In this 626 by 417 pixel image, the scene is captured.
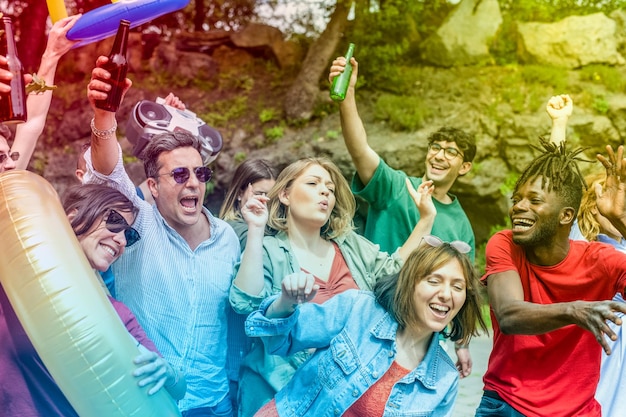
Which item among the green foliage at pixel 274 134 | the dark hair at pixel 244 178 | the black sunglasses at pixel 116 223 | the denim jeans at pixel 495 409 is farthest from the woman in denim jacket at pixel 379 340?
the green foliage at pixel 274 134

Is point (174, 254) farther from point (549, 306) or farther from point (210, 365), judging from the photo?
point (549, 306)

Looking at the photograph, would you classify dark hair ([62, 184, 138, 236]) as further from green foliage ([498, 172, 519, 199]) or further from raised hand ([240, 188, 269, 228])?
green foliage ([498, 172, 519, 199])

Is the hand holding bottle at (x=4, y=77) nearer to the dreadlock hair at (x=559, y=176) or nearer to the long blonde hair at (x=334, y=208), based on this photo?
the long blonde hair at (x=334, y=208)

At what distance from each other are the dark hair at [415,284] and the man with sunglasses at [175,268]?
733mm

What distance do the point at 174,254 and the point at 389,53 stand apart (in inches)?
325

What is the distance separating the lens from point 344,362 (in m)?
3.03

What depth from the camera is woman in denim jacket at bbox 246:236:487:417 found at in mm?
3010

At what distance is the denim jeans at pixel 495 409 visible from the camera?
3336 mm

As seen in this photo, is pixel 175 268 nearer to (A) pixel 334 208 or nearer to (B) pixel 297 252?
(B) pixel 297 252

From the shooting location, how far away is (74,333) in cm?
262

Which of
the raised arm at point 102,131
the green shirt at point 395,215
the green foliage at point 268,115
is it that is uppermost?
the raised arm at point 102,131

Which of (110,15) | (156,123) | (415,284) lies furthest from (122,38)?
(415,284)

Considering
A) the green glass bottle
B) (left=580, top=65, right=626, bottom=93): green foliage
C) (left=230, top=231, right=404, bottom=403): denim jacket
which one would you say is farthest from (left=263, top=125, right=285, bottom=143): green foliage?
(left=230, top=231, right=404, bottom=403): denim jacket

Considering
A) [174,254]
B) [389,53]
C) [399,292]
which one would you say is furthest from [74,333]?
[389,53]
